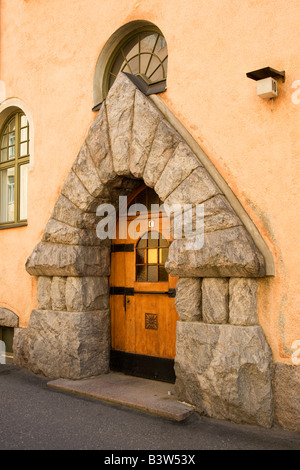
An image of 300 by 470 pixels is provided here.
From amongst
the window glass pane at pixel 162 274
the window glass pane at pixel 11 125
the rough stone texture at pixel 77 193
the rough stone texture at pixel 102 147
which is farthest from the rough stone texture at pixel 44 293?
the window glass pane at pixel 11 125

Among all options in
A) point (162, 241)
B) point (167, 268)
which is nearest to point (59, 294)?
point (162, 241)

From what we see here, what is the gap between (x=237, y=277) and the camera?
4.12 metres

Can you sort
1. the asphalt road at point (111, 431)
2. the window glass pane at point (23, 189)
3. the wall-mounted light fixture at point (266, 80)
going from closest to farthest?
1. the asphalt road at point (111, 431)
2. the wall-mounted light fixture at point (266, 80)
3. the window glass pane at point (23, 189)

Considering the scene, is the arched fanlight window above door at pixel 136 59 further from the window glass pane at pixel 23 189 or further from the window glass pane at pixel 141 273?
the window glass pane at pixel 141 273

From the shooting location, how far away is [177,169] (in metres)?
4.54

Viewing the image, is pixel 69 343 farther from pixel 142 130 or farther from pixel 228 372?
pixel 142 130

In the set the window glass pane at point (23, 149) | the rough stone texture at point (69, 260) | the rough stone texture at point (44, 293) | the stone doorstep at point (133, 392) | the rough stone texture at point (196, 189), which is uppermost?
the window glass pane at point (23, 149)

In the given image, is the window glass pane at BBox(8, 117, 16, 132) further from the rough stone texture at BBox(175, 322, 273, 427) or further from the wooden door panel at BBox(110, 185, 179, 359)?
the rough stone texture at BBox(175, 322, 273, 427)

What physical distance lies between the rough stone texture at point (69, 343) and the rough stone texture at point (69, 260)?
1.69 feet

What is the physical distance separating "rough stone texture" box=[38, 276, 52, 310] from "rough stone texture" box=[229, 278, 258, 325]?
2747mm

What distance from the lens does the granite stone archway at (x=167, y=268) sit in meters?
4.02

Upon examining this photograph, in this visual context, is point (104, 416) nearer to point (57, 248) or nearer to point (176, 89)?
point (57, 248)

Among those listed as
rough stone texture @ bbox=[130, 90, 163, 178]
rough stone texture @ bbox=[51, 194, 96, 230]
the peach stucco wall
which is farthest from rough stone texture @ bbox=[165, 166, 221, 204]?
rough stone texture @ bbox=[51, 194, 96, 230]

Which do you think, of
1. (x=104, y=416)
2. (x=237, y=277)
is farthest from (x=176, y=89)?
(x=104, y=416)
